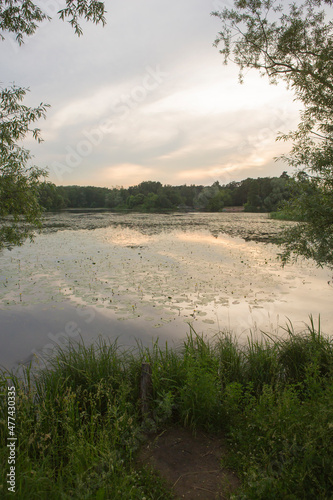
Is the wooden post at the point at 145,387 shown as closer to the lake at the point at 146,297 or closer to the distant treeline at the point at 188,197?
the lake at the point at 146,297

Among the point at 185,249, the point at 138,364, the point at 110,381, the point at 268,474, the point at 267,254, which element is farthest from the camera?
the point at 185,249

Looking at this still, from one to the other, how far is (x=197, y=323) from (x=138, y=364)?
8.57 feet

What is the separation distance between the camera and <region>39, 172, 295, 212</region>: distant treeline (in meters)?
69.6

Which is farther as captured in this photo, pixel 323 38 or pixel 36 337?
pixel 323 38

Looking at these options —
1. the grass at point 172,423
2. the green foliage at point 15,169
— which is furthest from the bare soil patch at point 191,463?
the green foliage at point 15,169

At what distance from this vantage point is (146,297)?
8.92 metres

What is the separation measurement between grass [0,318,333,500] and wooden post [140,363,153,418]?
98 mm

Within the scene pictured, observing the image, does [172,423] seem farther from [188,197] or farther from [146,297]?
[188,197]

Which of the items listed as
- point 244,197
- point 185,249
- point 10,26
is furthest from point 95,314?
point 244,197

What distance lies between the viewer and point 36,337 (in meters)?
6.57

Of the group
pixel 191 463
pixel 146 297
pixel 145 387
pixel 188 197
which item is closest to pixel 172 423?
pixel 145 387

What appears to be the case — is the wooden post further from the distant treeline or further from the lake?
the distant treeline

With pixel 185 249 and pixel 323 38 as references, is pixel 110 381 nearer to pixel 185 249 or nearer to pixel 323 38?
pixel 323 38

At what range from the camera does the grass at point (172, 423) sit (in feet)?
8.25
